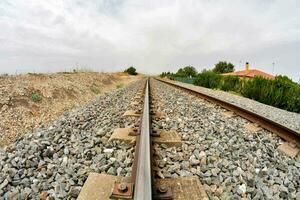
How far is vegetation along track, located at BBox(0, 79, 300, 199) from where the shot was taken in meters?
1.79

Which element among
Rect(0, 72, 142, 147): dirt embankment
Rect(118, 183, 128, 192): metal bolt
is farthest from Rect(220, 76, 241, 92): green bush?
Rect(118, 183, 128, 192): metal bolt


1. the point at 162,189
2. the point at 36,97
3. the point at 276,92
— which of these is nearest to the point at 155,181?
the point at 162,189

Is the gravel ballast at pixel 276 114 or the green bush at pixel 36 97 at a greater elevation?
the green bush at pixel 36 97

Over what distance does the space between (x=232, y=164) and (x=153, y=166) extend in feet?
2.92

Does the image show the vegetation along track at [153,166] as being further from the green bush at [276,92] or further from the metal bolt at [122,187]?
the green bush at [276,92]

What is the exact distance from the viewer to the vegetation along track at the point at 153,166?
1.79m

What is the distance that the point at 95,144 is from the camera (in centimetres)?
278

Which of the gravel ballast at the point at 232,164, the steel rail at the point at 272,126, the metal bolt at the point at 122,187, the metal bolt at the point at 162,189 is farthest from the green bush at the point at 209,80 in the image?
the metal bolt at the point at 122,187

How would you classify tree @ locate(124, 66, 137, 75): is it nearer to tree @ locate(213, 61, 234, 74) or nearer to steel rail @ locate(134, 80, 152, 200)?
tree @ locate(213, 61, 234, 74)

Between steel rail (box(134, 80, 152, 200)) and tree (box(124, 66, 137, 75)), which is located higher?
tree (box(124, 66, 137, 75))

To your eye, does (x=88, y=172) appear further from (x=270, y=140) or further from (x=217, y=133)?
(x=270, y=140)

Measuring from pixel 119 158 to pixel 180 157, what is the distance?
0.68 m

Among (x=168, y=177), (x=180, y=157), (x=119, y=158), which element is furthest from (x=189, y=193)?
(x=119, y=158)

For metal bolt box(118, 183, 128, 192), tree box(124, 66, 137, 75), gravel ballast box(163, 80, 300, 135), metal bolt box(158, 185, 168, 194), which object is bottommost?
gravel ballast box(163, 80, 300, 135)
